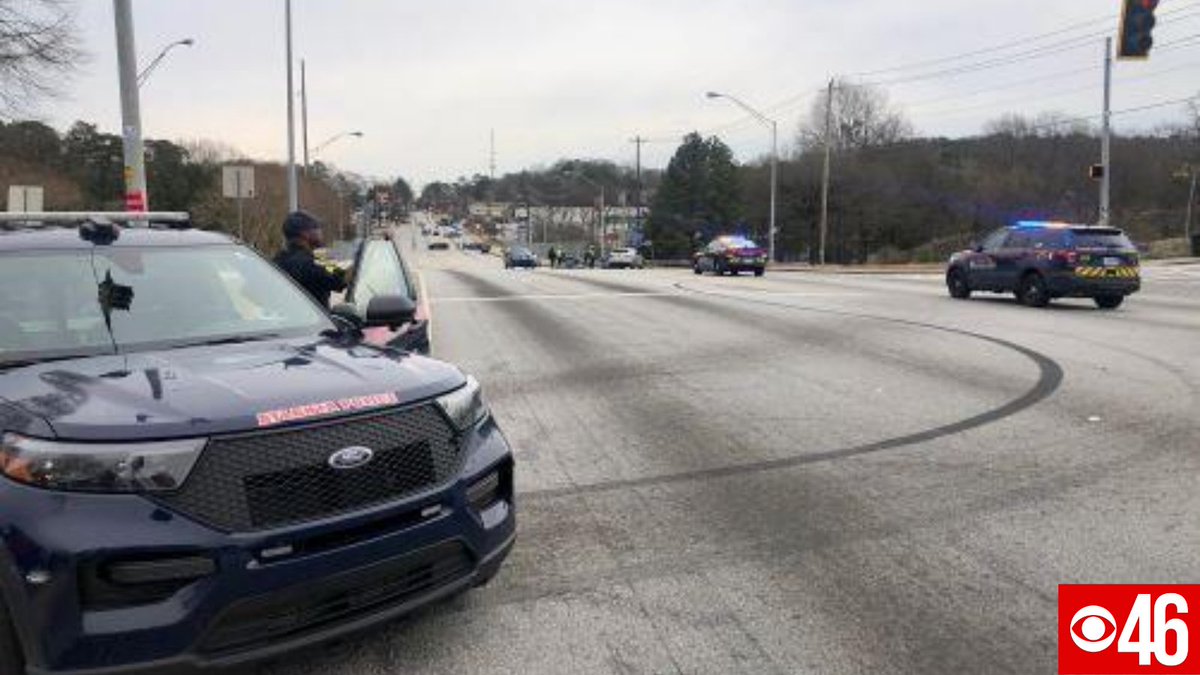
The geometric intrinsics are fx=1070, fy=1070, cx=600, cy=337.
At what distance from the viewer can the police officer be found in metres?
8.34

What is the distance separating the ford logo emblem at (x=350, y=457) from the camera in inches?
141

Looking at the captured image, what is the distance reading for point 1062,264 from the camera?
19484 millimetres

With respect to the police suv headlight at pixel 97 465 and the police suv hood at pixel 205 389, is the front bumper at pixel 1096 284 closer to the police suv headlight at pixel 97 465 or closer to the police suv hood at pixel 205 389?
the police suv hood at pixel 205 389

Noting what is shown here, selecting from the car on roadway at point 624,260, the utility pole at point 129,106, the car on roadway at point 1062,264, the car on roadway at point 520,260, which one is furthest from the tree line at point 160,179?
the car on roadway at point 1062,264

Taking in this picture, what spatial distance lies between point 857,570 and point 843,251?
94812mm

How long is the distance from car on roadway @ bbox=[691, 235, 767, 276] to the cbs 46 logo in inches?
1355

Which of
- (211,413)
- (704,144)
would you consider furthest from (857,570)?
(704,144)

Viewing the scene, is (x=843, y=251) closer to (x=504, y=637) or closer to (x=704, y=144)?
(x=704, y=144)

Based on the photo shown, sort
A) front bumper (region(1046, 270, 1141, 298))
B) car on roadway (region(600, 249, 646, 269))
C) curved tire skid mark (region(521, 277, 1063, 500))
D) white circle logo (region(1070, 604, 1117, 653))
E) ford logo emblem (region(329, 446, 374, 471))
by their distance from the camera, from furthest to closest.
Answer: car on roadway (region(600, 249, 646, 269)) → front bumper (region(1046, 270, 1141, 298)) → curved tire skid mark (region(521, 277, 1063, 500)) → white circle logo (region(1070, 604, 1117, 653)) → ford logo emblem (region(329, 446, 374, 471))

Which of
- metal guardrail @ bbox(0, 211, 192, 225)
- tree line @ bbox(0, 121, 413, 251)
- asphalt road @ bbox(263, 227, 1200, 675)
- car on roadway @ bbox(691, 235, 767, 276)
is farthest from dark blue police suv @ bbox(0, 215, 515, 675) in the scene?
tree line @ bbox(0, 121, 413, 251)

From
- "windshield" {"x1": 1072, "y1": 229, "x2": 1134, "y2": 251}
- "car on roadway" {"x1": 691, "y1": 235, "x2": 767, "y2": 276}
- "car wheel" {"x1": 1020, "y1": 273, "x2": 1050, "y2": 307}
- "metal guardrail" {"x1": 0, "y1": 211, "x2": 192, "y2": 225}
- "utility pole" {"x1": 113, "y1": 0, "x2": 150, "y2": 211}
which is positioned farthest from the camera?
"car on roadway" {"x1": 691, "y1": 235, "x2": 767, "y2": 276}

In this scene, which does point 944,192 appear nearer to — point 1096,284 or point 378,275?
point 1096,284

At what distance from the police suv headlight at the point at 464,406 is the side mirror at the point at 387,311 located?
5.15 feet

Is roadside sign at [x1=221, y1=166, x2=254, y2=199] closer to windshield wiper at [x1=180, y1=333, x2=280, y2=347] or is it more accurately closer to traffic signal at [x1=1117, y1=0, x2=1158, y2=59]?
traffic signal at [x1=1117, y1=0, x2=1158, y2=59]
